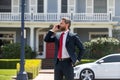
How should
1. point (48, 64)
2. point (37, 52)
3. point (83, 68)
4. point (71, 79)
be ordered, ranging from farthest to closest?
1. point (37, 52)
2. point (48, 64)
3. point (83, 68)
4. point (71, 79)

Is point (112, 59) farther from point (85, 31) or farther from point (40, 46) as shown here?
point (40, 46)

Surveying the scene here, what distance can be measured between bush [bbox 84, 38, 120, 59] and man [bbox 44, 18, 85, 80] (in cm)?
2447

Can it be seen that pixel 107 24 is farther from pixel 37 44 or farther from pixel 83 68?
pixel 83 68

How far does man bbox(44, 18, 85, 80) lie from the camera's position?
26.1 feet

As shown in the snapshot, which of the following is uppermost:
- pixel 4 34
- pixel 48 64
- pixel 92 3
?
pixel 92 3

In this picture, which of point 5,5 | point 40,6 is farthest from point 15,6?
point 40,6

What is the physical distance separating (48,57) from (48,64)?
9.14 feet

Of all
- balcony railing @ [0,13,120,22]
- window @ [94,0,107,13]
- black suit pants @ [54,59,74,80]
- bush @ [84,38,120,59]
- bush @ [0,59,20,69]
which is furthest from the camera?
window @ [94,0,107,13]

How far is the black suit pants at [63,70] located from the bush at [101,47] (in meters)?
24.6

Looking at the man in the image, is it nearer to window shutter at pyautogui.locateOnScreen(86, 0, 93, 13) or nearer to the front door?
the front door

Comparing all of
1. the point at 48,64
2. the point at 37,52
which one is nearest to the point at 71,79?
the point at 48,64

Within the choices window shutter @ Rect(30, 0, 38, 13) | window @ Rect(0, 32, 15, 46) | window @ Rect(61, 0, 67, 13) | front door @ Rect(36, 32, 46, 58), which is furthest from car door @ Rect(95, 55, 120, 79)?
window @ Rect(0, 32, 15, 46)

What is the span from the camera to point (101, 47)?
A: 32719 mm

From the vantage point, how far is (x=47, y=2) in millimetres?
36000
